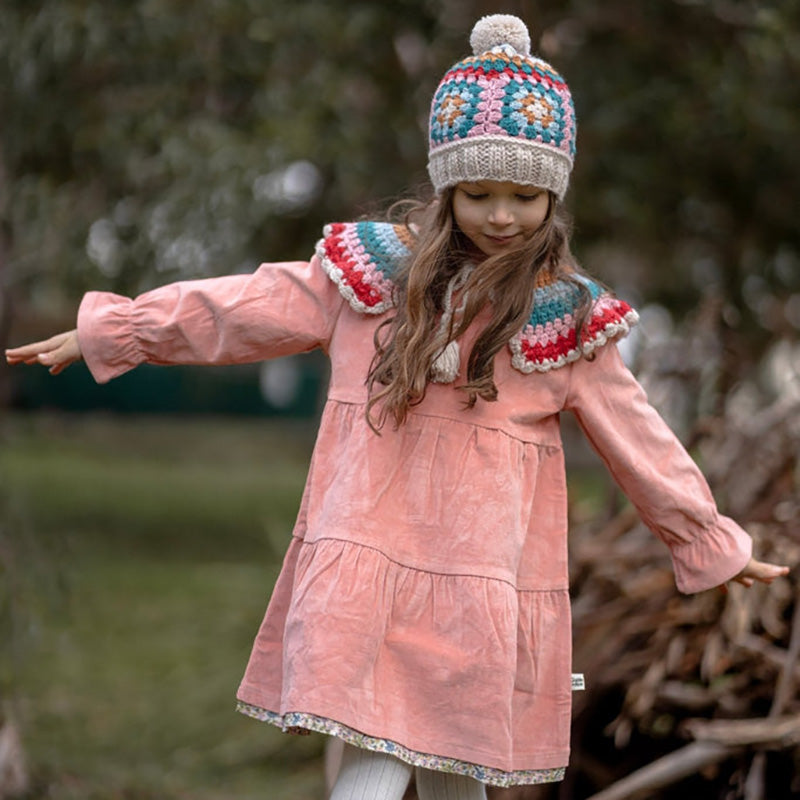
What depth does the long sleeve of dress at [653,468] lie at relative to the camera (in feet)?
8.05

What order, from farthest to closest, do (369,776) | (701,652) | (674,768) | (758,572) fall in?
(701,652) → (674,768) → (758,572) → (369,776)

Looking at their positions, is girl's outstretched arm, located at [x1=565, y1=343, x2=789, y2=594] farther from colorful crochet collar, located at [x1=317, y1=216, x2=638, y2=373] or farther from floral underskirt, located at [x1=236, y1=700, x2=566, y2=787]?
floral underskirt, located at [x1=236, y1=700, x2=566, y2=787]

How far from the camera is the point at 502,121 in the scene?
2293 mm

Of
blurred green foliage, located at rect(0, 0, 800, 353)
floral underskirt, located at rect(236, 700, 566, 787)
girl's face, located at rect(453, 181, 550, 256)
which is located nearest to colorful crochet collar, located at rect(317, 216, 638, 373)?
girl's face, located at rect(453, 181, 550, 256)

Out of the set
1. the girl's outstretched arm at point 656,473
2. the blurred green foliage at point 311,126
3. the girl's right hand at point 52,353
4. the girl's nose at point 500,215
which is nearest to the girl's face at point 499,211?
the girl's nose at point 500,215

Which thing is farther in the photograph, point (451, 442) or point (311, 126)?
point (311, 126)

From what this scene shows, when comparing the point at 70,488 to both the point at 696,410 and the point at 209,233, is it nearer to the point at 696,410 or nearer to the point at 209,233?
the point at 209,233

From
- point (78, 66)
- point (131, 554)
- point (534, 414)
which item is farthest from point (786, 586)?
point (131, 554)

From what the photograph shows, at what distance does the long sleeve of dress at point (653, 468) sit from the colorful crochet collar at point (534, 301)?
0.19ft

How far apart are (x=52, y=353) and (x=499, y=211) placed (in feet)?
2.85

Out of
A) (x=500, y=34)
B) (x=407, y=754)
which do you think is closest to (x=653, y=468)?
(x=407, y=754)

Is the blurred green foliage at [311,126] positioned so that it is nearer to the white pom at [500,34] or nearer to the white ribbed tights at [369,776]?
the white pom at [500,34]

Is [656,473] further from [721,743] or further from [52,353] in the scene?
[52,353]

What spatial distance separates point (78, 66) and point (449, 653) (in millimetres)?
4328
